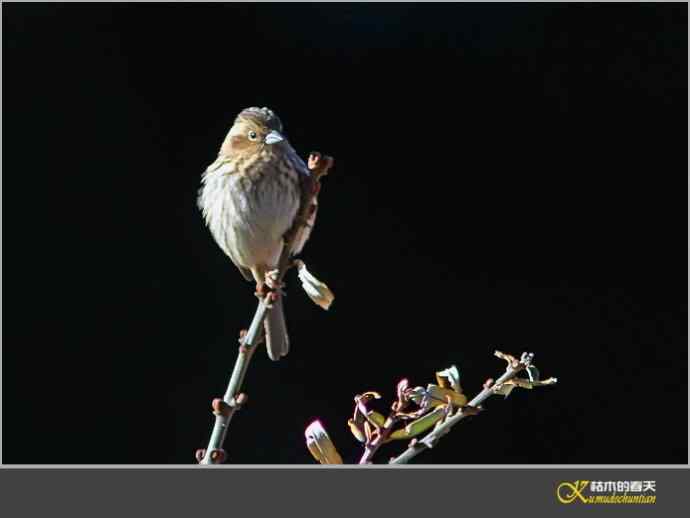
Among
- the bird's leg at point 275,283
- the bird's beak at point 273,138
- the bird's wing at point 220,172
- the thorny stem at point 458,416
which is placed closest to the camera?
the thorny stem at point 458,416

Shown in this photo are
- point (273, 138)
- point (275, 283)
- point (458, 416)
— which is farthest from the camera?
point (273, 138)

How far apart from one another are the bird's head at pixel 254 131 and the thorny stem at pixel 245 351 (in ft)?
2.73

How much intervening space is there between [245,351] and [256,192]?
37.6 inches

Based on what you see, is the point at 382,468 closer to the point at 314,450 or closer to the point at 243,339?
the point at 314,450

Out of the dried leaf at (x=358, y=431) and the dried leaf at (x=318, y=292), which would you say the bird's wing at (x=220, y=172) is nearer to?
Answer: the dried leaf at (x=318, y=292)

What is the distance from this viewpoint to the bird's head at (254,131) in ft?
6.18

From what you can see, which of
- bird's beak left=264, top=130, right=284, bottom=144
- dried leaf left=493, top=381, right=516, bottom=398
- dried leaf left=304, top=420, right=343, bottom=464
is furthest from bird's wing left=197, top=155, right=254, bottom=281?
dried leaf left=493, top=381, right=516, bottom=398

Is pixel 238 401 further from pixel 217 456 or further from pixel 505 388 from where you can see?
pixel 505 388

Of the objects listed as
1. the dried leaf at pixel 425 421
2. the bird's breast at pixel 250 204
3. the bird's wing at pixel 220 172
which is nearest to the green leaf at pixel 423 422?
the dried leaf at pixel 425 421

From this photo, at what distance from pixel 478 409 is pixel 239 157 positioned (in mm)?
1197

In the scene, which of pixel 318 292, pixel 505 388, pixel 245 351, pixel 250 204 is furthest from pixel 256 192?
pixel 505 388

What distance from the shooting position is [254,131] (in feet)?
6.28

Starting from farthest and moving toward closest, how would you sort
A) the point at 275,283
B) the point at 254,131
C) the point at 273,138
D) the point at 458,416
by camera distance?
the point at 254,131
the point at 273,138
the point at 275,283
the point at 458,416
